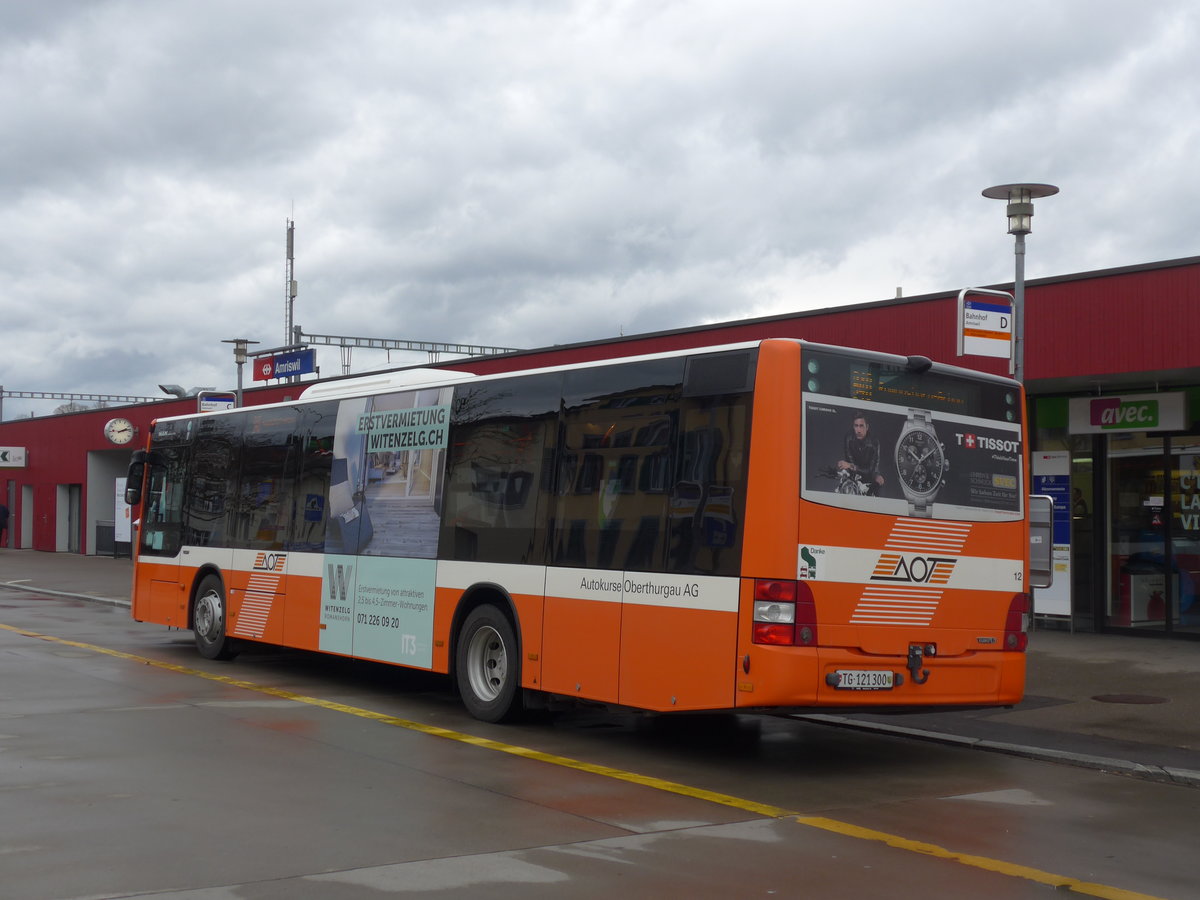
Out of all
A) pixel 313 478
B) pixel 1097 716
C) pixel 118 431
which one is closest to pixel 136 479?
pixel 313 478

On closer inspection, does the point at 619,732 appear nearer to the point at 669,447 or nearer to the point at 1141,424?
the point at 669,447

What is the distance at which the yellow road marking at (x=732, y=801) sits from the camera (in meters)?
6.54

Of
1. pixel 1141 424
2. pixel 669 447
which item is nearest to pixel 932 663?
pixel 669 447

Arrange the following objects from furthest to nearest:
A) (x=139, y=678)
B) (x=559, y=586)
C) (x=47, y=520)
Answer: (x=47, y=520) → (x=139, y=678) → (x=559, y=586)

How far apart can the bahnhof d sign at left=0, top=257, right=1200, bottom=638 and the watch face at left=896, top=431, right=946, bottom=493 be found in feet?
22.5

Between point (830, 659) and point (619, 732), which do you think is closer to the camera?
point (830, 659)

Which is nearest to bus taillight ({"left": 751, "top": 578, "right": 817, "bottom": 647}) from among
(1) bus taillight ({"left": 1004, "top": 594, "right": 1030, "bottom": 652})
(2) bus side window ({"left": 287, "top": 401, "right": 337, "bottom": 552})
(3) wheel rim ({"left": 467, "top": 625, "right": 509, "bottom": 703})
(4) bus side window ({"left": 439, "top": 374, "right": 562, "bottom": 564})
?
(1) bus taillight ({"left": 1004, "top": 594, "right": 1030, "bottom": 652})

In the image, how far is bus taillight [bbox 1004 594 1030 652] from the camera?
401 inches

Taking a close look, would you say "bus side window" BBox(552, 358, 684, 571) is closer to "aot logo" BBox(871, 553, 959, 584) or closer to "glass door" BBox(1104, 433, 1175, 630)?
"aot logo" BBox(871, 553, 959, 584)

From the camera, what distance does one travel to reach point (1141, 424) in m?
18.2

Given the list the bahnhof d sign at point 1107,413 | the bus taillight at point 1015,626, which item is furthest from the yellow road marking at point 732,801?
the bahnhof d sign at point 1107,413

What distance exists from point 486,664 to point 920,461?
14.1 ft

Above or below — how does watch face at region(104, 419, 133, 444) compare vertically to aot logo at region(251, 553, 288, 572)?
above

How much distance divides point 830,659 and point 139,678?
8119 millimetres
